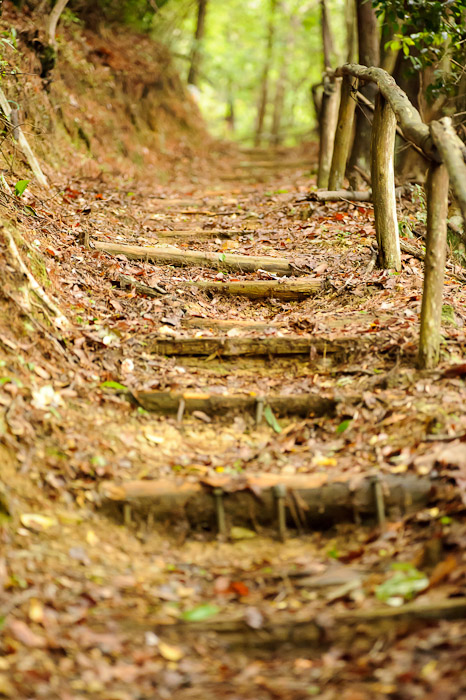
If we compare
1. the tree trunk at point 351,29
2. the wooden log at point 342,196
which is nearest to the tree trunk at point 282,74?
the tree trunk at point 351,29

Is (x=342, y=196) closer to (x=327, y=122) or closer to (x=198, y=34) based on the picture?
(x=327, y=122)

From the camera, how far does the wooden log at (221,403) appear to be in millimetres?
3861

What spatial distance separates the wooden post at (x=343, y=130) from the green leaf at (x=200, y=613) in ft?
18.7

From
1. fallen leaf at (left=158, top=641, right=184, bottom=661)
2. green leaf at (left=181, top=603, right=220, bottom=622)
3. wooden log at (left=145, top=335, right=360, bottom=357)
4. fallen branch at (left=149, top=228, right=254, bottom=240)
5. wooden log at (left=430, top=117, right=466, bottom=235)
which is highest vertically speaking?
wooden log at (left=430, top=117, right=466, bottom=235)

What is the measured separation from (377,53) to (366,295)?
5334 mm

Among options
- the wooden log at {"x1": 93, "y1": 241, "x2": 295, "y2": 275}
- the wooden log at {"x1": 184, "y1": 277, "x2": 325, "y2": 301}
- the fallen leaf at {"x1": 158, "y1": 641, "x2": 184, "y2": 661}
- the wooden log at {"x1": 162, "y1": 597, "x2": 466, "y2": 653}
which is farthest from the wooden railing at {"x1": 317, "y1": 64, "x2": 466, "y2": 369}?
the fallen leaf at {"x1": 158, "y1": 641, "x2": 184, "y2": 661}

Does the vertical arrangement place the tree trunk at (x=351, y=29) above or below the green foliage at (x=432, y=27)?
above

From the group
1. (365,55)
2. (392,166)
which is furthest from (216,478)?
(365,55)

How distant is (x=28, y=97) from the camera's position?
24.0ft

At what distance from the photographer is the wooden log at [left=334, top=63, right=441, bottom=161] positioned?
3.75 metres

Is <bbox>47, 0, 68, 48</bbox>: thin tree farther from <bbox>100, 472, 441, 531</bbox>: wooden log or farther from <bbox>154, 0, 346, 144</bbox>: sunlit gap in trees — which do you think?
<bbox>154, 0, 346, 144</bbox>: sunlit gap in trees

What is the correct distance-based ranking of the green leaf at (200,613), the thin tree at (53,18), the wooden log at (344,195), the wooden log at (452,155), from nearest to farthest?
the green leaf at (200,613)
the wooden log at (452,155)
the wooden log at (344,195)
the thin tree at (53,18)

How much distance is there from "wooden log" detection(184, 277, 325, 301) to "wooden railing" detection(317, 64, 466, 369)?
25.3 inches

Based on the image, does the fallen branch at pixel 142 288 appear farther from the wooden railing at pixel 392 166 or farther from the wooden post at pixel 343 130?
the wooden post at pixel 343 130
